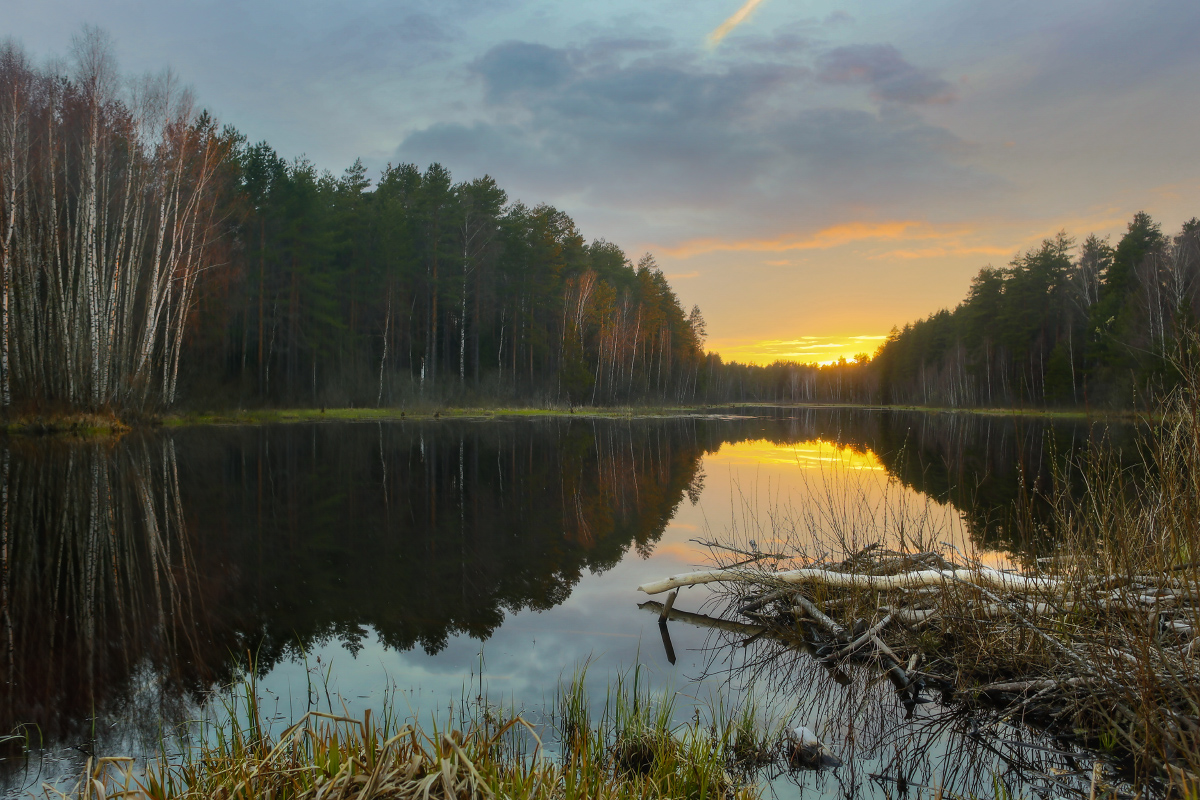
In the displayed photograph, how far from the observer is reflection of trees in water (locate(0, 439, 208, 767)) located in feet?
13.6

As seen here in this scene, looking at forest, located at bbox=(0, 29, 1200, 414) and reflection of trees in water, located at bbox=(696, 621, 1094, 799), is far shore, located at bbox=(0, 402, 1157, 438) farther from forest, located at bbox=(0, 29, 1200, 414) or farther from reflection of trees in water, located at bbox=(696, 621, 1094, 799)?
reflection of trees in water, located at bbox=(696, 621, 1094, 799)

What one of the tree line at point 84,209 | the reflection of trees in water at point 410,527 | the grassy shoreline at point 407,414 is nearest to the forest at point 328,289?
the tree line at point 84,209

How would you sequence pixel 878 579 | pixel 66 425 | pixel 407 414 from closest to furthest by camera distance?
pixel 878 579 → pixel 66 425 → pixel 407 414

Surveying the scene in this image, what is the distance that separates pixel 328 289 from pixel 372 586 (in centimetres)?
3372

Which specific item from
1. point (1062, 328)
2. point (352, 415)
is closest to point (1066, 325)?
point (1062, 328)

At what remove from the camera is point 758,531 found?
31.4 ft

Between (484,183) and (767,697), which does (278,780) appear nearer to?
(767,697)

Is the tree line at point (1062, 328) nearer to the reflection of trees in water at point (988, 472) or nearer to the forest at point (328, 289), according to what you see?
the forest at point (328, 289)

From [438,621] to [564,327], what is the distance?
43.7 meters

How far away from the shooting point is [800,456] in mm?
20375

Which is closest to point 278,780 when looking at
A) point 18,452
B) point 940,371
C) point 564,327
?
point 18,452

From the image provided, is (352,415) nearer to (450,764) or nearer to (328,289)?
(328,289)

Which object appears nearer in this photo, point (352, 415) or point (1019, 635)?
point (1019, 635)

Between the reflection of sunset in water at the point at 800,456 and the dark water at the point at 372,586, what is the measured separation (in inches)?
58.1
